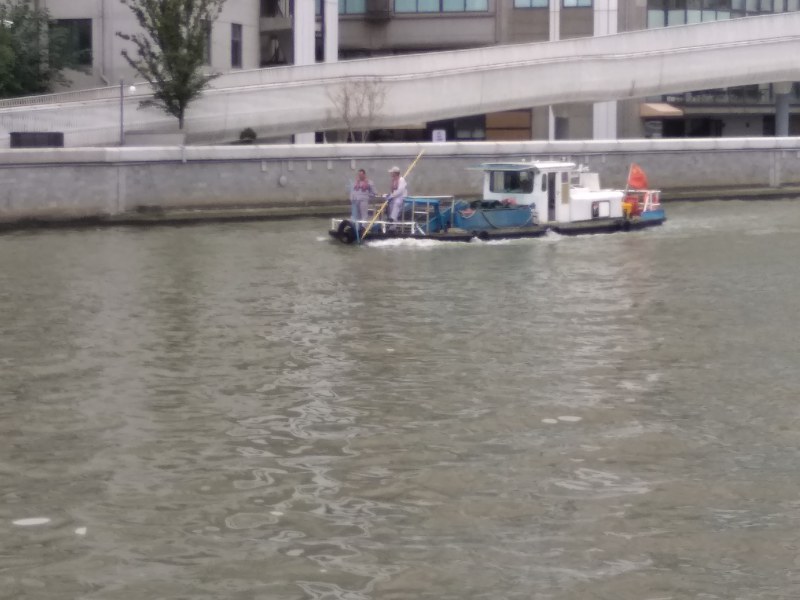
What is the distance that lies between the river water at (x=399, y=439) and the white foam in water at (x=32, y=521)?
8 centimetres

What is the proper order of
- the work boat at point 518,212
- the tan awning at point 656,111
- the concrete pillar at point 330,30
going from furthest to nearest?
the tan awning at point 656,111, the concrete pillar at point 330,30, the work boat at point 518,212

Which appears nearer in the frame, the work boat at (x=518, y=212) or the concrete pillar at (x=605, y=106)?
the work boat at (x=518, y=212)

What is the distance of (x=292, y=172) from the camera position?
42469mm

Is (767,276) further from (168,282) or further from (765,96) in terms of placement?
(765,96)

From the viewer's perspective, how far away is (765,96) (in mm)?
76875

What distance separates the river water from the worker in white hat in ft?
24.6

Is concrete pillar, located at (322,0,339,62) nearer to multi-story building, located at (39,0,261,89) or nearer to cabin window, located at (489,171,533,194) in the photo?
multi-story building, located at (39,0,261,89)

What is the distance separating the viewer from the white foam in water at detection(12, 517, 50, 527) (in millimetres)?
10938

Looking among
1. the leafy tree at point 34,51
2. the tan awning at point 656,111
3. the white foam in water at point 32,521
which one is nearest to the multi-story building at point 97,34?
the leafy tree at point 34,51

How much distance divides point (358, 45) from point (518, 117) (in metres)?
9.25

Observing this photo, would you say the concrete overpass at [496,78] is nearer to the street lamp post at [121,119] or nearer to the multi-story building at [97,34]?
the street lamp post at [121,119]

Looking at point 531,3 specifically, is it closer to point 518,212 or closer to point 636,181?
point 636,181

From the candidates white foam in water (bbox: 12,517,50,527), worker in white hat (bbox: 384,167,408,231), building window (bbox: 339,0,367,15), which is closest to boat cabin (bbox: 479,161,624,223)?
worker in white hat (bbox: 384,167,408,231)

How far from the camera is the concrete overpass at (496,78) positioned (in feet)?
170
